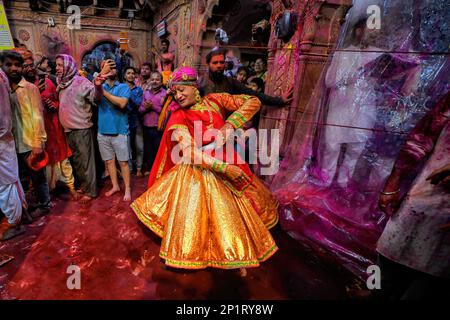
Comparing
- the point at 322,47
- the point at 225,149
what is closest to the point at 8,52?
the point at 225,149

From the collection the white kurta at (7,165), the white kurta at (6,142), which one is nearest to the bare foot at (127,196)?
the white kurta at (7,165)

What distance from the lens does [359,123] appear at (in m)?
2.64

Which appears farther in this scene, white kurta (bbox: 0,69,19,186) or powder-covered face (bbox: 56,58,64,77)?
powder-covered face (bbox: 56,58,64,77)

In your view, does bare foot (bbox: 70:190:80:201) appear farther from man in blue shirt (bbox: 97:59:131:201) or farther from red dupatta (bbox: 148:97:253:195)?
red dupatta (bbox: 148:97:253:195)

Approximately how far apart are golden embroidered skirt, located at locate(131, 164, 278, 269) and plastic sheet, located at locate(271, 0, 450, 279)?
3.32 feet

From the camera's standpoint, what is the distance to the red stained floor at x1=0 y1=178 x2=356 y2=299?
2.02 m

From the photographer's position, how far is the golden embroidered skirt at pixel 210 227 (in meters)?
2.00

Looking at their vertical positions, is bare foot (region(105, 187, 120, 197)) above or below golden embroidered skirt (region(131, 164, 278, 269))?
below

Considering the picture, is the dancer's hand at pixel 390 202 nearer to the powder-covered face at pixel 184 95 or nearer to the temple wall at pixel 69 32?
the powder-covered face at pixel 184 95

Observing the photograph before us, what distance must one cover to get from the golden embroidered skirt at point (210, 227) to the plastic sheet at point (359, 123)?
3.32 feet

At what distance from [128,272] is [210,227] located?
3.07ft

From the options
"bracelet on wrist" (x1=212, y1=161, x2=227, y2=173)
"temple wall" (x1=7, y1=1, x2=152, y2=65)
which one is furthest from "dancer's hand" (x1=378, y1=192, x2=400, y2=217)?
"temple wall" (x1=7, y1=1, x2=152, y2=65)

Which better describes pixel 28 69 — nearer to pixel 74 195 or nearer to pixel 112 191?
pixel 74 195

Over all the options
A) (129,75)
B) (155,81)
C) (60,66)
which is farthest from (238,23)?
(60,66)
